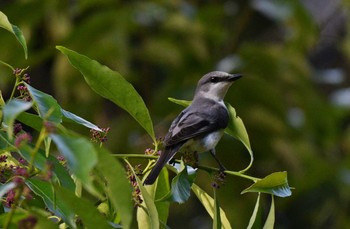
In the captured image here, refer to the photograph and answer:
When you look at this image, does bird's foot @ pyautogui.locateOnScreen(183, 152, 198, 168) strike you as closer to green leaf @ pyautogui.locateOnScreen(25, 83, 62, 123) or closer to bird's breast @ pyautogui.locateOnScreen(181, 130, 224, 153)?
bird's breast @ pyautogui.locateOnScreen(181, 130, 224, 153)

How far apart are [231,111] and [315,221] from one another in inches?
197

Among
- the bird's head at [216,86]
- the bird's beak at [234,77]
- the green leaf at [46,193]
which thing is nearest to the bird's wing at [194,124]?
the bird's beak at [234,77]

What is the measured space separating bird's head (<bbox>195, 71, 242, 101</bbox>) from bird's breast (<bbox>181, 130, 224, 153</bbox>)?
2.11ft

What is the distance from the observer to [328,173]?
6.64m

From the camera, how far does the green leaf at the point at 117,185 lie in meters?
1.50

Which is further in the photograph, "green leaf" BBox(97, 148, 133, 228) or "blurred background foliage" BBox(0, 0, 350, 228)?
"blurred background foliage" BBox(0, 0, 350, 228)

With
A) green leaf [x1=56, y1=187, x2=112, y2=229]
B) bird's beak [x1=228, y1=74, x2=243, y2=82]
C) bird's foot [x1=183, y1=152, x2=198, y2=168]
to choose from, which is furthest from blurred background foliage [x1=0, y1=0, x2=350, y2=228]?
green leaf [x1=56, y1=187, x2=112, y2=229]

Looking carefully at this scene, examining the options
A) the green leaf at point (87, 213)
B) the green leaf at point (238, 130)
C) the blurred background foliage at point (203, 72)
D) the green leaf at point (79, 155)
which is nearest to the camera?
the green leaf at point (79, 155)

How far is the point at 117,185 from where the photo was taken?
155 centimetres

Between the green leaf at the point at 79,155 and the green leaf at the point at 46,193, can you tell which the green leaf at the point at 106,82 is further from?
the green leaf at the point at 79,155

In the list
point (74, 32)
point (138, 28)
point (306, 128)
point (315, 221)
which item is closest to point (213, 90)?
point (74, 32)

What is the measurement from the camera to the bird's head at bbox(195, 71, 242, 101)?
4.07 meters

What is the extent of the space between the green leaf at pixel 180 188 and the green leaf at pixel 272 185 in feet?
0.47

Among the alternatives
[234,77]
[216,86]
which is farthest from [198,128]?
[216,86]
